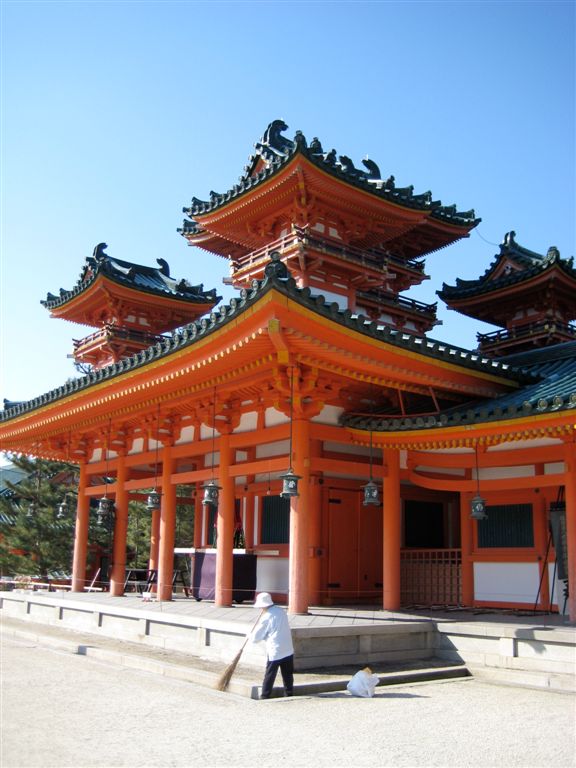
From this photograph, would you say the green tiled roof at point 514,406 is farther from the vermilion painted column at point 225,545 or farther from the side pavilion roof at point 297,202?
the side pavilion roof at point 297,202

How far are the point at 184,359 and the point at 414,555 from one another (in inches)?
257

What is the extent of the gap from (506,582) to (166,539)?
22.2 ft

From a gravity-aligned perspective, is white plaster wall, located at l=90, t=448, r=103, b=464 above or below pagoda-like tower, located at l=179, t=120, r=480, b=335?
below

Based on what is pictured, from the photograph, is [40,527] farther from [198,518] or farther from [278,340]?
[278,340]

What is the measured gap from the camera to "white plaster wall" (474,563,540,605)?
43.0 ft

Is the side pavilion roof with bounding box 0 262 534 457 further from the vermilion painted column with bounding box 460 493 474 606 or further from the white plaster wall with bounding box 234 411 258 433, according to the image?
the vermilion painted column with bounding box 460 493 474 606

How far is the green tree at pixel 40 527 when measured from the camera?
29.6 m

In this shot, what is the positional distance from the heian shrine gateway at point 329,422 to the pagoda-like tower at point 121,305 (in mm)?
174

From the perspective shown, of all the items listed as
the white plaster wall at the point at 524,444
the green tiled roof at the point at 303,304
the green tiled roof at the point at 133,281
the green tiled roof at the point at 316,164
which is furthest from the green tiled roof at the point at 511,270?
the white plaster wall at the point at 524,444

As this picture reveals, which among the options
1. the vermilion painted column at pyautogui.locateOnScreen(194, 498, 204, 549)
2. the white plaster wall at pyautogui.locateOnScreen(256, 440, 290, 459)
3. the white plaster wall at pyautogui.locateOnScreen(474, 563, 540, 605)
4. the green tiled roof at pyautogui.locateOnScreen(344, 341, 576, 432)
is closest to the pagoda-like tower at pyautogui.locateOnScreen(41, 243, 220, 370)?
the vermilion painted column at pyautogui.locateOnScreen(194, 498, 204, 549)

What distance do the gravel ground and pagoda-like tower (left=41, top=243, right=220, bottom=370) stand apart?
41.5 feet

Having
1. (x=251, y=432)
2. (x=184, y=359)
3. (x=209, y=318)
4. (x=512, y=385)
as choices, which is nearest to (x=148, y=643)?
(x=251, y=432)

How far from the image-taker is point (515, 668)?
10.4m

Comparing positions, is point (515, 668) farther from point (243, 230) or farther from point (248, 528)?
point (243, 230)
